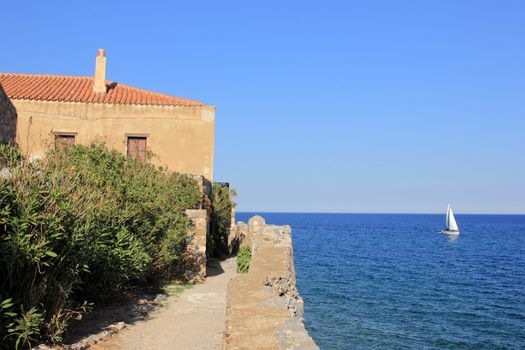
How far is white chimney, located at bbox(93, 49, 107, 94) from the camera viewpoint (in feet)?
70.1

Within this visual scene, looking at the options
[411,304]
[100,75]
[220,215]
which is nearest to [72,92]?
[100,75]

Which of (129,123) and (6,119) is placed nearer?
(6,119)

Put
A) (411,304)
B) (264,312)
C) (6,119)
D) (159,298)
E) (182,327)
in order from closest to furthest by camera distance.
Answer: (264,312)
(182,327)
(159,298)
(6,119)
(411,304)

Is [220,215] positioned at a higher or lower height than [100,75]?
lower

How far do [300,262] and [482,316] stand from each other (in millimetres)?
17269

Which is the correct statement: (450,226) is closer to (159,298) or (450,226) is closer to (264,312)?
(159,298)

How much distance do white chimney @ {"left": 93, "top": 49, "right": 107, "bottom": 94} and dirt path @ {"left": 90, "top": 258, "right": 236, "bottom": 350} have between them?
13.3 metres

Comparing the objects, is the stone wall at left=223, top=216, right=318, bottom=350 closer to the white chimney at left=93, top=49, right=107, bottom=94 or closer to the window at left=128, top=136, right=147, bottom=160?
the window at left=128, top=136, right=147, bottom=160

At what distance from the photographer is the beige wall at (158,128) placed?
1927 cm

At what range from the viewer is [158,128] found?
19812 millimetres

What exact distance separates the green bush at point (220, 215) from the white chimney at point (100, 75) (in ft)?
21.3

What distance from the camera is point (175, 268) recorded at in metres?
12.1

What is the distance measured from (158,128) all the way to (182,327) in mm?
12996

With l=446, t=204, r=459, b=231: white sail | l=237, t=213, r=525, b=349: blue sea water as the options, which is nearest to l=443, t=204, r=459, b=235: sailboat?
l=446, t=204, r=459, b=231: white sail
